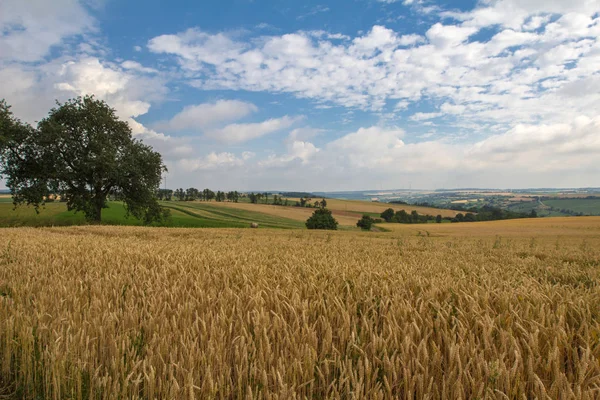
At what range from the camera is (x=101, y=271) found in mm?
4699

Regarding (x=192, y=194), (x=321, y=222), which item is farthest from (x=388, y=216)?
(x=192, y=194)

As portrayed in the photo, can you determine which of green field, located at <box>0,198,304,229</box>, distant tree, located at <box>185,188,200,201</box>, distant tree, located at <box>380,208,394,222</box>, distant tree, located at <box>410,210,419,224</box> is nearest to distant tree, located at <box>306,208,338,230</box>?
green field, located at <box>0,198,304,229</box>

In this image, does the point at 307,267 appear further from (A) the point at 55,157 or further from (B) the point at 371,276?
(A) the point at 55,157

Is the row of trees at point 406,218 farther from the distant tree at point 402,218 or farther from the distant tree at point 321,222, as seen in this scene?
the distant tree at point 321,222

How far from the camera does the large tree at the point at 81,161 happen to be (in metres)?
29.7

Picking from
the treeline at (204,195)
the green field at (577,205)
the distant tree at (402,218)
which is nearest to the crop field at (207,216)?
the distant tree at (402,218)

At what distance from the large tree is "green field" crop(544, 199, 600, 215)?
140 metres

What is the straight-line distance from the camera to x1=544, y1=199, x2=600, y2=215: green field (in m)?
118

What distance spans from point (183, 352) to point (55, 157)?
36802mm

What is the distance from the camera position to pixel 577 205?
131125 millimetres

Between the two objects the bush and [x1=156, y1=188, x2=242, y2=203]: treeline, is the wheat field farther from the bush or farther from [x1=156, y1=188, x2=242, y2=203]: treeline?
[x1=156, y1=188, x2=242, y2=203]: treeline

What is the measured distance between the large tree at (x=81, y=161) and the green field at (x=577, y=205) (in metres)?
140

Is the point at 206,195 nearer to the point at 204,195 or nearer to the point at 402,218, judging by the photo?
the point at 204,195

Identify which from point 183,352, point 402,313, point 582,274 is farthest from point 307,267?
point 582,274
